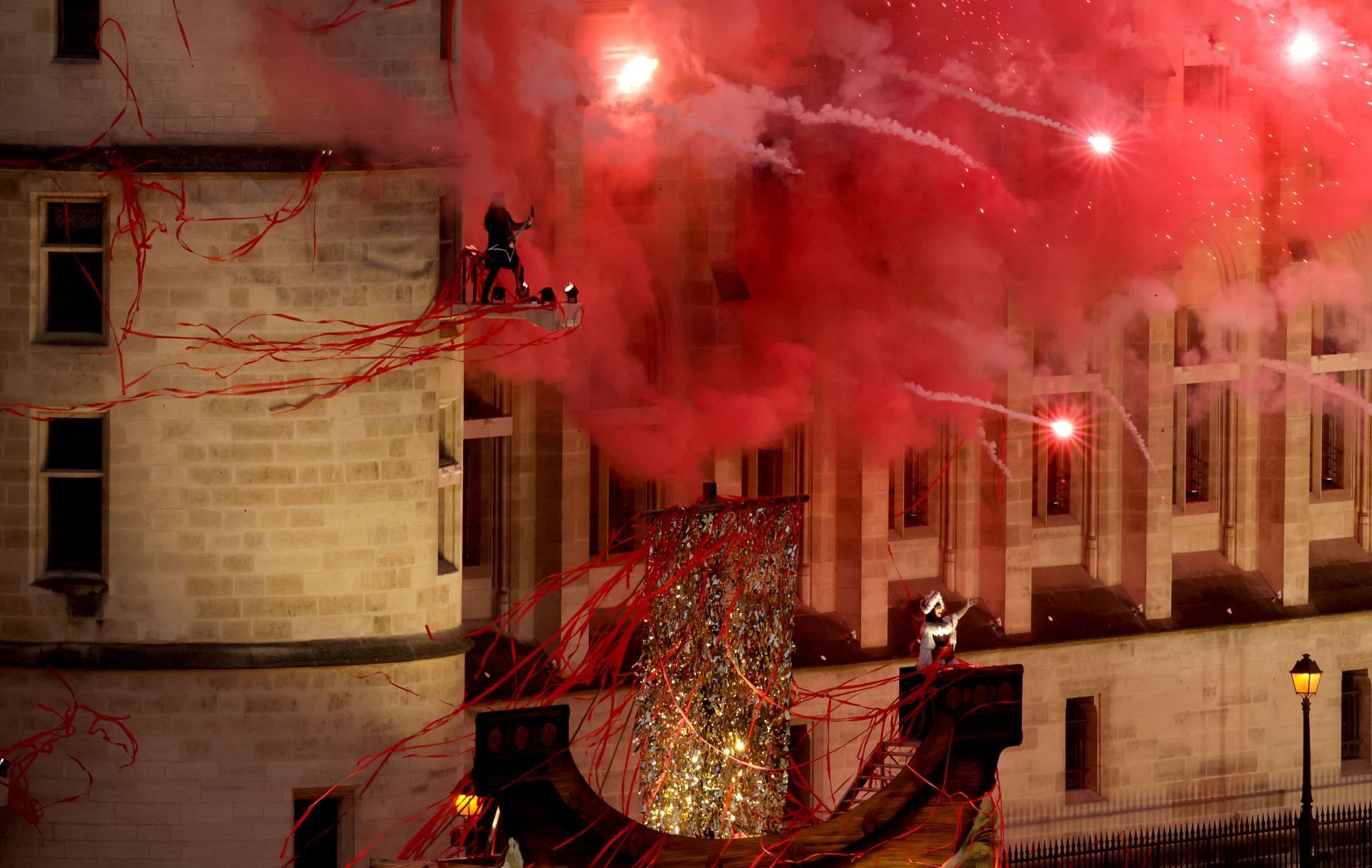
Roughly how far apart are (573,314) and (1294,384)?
13077 millimetres

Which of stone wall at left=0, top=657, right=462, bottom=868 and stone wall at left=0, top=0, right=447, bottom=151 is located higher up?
stone wall at left=0, top=0, right=447, bottom=151

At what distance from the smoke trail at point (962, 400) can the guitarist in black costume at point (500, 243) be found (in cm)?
740

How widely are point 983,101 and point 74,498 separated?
11781 mm

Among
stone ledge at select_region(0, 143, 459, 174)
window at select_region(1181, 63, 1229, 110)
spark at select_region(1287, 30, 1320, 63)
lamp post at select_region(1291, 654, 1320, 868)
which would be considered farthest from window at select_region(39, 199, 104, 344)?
spark at select_region(1287, 30, 1320, 63)

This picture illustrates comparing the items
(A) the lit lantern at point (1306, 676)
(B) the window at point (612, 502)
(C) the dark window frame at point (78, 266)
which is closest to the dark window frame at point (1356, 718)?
(A) the lit lantern at point (1306, 676)

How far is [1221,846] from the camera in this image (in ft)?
117

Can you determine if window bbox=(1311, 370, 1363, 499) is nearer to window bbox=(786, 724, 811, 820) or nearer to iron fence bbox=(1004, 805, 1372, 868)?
iron fence bbox=(1004, 805, 1372, 868)

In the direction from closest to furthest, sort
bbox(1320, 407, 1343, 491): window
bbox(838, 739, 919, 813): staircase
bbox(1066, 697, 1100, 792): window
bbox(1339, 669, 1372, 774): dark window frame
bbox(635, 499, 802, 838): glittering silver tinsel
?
1. bbox(635, 499, 802, 838): glittering silver tinsel
2. bbox(838, 739, 919, 813): staircase
3. bbox(1066, 697, 1100, 792): window
4. bbox(1339, 669, 1372, 774): dark window frame
5. bbox(1320, 407, 1343, 491): window

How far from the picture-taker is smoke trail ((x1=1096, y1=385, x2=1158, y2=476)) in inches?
1442

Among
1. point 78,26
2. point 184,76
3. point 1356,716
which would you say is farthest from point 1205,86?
point 78,26

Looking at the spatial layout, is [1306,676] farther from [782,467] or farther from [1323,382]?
[1323,382]

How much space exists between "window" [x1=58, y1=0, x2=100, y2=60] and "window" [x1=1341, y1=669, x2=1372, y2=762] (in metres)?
18.8

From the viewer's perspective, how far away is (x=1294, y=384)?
37906 mm

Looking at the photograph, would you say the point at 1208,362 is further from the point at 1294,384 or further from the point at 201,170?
the point at 201,170
